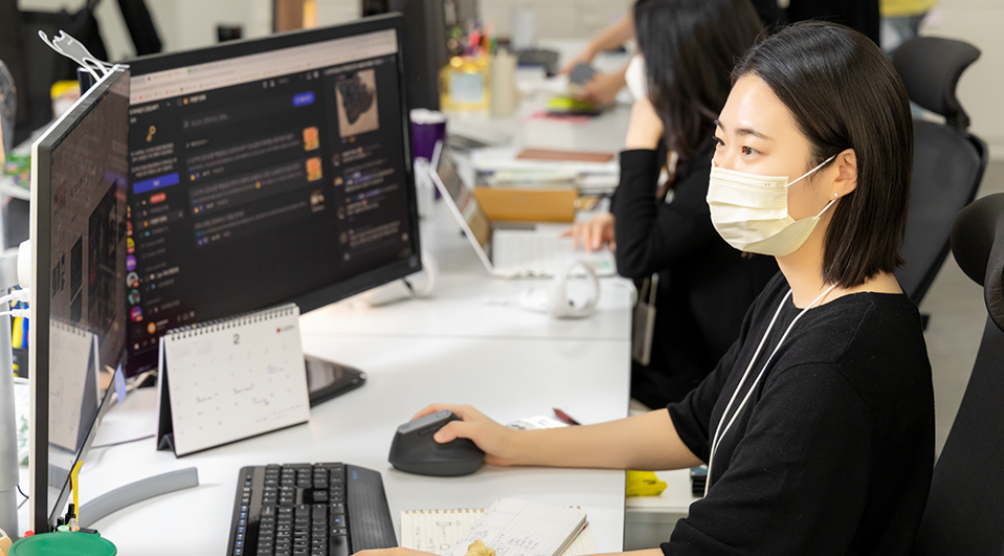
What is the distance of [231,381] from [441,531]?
0.35m

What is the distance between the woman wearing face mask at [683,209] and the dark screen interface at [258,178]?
50 cm

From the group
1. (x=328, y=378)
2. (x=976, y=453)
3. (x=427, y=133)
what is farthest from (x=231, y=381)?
(x=427, y=133)

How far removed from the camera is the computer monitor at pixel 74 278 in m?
0.72

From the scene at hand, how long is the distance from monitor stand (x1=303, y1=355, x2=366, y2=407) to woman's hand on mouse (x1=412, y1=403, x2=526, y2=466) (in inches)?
8.2

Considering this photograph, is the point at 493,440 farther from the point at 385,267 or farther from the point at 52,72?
the point at 52,72

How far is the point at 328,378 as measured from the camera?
4.46ft

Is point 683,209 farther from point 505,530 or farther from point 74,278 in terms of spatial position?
point 74,278

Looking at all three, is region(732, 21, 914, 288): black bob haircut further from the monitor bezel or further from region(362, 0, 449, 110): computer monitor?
region(362, 0, 449, 110): computer monitor

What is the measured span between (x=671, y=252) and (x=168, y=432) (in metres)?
0.92

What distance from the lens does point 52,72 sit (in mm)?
2688

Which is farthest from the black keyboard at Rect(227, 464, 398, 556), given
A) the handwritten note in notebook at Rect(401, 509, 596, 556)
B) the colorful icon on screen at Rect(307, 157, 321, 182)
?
the colorful icon on screen at Rect(307, 157, 321, 182)

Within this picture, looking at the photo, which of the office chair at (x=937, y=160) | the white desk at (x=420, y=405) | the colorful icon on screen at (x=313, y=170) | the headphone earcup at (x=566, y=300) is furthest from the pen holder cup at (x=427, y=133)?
the office chair at (x=937, y=160)

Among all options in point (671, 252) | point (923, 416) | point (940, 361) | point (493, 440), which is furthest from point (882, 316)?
point (940, 361)

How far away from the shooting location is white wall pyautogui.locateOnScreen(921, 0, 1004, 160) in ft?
16.3
